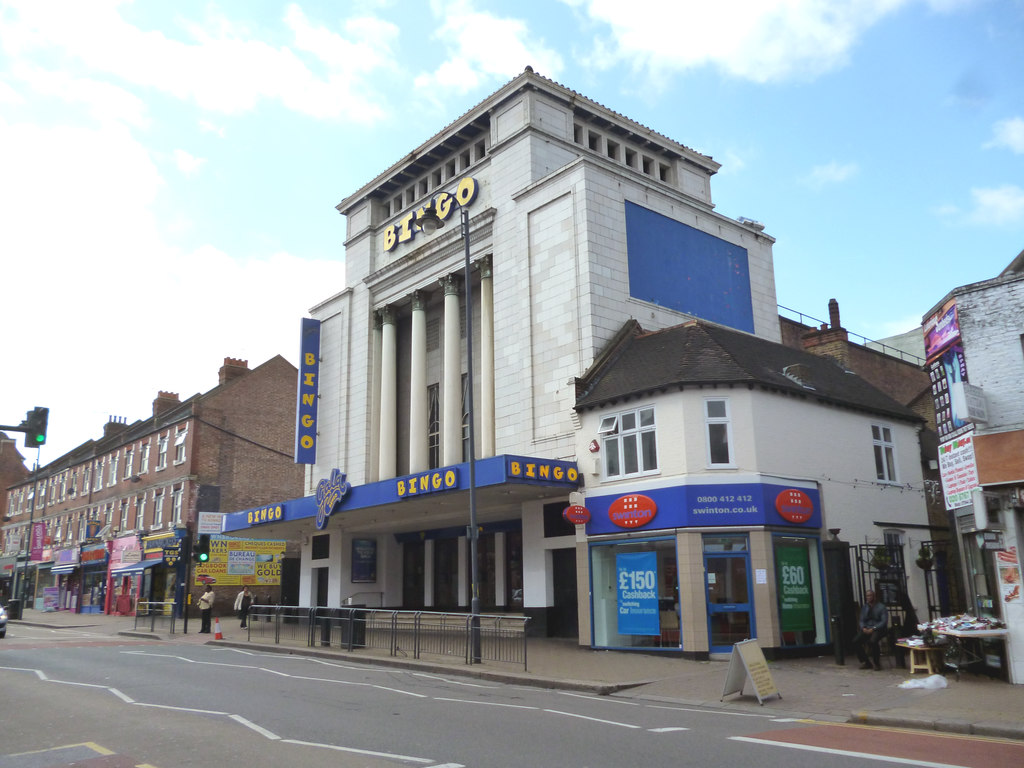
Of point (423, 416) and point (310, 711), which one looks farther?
point (423, 416)

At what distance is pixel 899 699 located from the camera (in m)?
12.4

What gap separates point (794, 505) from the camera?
64.3 feet

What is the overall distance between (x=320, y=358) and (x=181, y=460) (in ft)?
39.2

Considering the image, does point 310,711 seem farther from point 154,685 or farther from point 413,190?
point 413,190

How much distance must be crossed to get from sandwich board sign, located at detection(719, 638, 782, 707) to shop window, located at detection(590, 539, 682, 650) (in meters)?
5.93

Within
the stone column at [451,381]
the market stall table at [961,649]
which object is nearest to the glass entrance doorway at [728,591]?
the market stall table at [961,649]

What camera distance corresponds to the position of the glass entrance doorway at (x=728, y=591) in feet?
60.9

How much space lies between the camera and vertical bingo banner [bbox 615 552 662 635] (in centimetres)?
1959

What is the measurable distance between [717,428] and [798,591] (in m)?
4.16

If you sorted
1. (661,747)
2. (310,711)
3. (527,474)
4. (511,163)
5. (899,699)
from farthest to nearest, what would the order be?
1. (511,163)
2. (527,474)
3. (899,699)
4. (310,711)
5. (661,747)

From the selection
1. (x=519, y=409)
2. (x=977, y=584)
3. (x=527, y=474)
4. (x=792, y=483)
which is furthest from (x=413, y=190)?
(x=977, y=584)

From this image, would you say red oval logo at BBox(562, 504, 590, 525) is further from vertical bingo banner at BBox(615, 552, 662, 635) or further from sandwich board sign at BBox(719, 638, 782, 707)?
sandwich board sign at BBox(719, 638, 782, 707)

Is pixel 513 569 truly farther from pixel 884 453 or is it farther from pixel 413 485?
pixel 884 453

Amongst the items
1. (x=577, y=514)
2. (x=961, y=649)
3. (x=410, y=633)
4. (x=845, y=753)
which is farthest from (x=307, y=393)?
(x=845, y=753)
